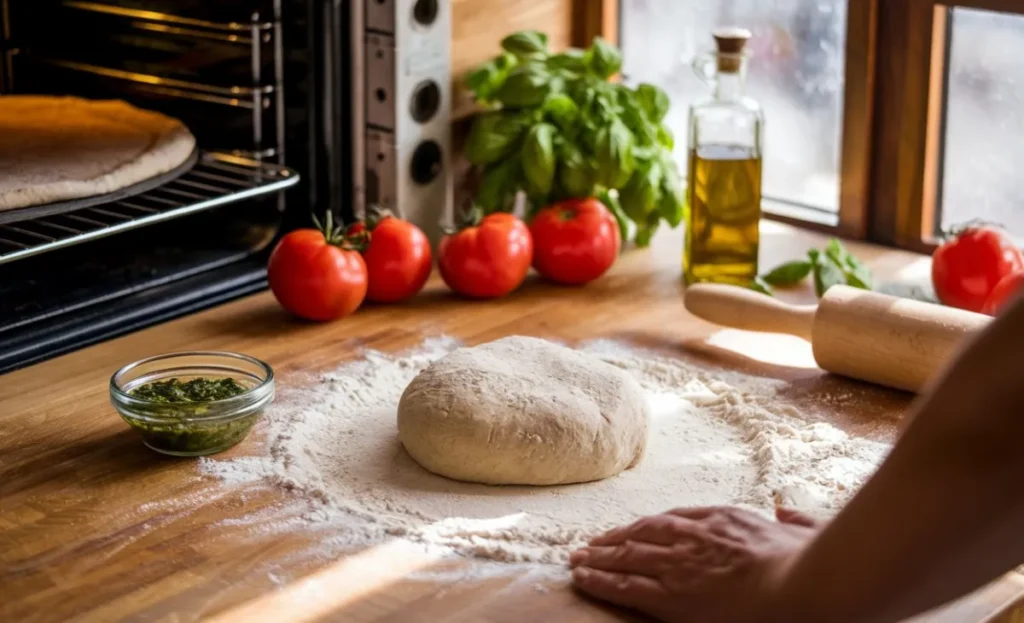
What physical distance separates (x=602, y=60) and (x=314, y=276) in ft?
2.05

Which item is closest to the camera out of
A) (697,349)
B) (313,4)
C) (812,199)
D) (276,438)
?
(276,438)

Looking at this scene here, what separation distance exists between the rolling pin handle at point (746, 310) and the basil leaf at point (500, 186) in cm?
40

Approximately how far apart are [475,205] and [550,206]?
0.43ft

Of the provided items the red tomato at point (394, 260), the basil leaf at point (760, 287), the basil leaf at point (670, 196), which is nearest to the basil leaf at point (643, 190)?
the basil leaf at point (670, 196)

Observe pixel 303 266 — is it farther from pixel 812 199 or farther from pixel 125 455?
pixel 812 199

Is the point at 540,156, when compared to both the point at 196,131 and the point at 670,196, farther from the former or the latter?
the point at 196,131

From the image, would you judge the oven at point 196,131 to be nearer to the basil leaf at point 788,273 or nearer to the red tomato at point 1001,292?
the basil leaf at point 788,273

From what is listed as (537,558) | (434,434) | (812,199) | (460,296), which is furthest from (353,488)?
(812,199)

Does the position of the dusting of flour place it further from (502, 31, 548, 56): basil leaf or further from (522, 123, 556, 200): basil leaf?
(502, 31, 548, 56): basil leaf

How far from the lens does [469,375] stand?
1.42 m

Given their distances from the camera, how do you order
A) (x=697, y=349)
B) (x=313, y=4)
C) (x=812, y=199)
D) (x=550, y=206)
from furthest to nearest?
Answer: (x=812, y=199)
(x=550, y=206)
(x=313, y=4)
(x=697, y=349)

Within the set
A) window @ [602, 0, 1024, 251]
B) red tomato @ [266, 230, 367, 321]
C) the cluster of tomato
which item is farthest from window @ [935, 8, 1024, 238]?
red tomato @ [266, 230, 367, 321]

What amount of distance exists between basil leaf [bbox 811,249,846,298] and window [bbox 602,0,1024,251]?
249 mm

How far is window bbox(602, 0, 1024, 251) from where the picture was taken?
6.47ft
